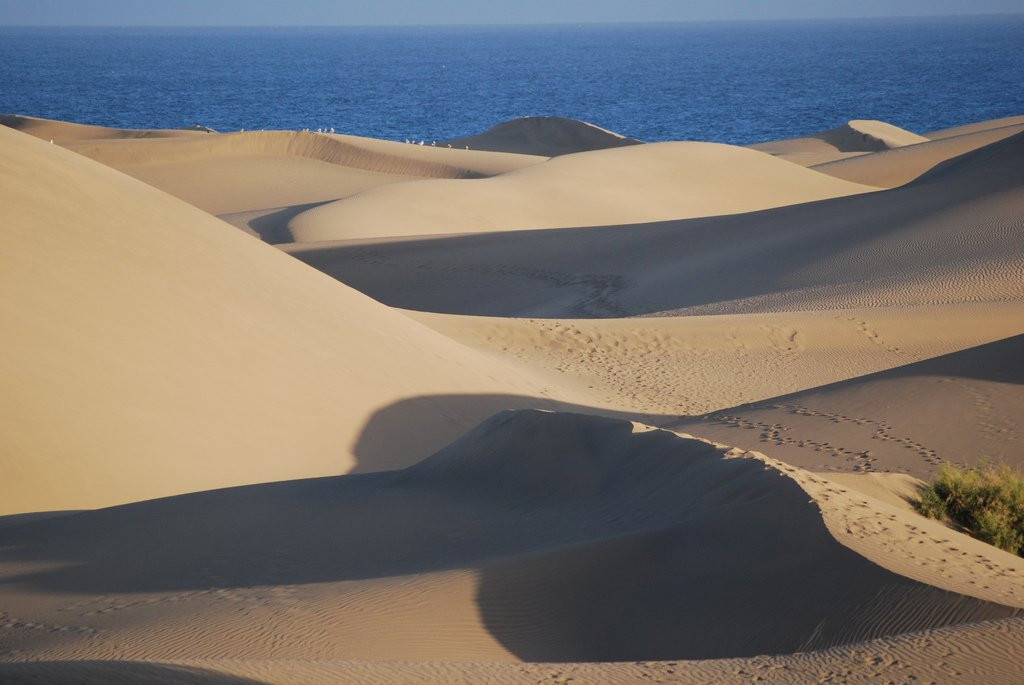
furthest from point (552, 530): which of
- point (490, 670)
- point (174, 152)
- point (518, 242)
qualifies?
point (174, 152)

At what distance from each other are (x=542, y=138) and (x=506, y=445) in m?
36.5

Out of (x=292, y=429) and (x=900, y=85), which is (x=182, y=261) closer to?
(x=292, y=429)

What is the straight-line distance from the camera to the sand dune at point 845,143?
4153cm

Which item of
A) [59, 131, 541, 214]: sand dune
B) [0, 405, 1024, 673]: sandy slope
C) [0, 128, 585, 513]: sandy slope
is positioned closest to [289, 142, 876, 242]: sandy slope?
[59, 131, 541, 214]: sand dune

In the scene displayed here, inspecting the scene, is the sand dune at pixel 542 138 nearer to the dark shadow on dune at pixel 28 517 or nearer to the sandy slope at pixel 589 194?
the sandy slope at pixel 589 194

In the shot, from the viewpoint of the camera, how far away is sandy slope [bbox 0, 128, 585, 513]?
7570 millimetres

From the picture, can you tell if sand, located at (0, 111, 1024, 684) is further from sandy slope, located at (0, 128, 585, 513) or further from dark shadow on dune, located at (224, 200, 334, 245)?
dark shadow on dune, located at (224, 200, 334, 245)

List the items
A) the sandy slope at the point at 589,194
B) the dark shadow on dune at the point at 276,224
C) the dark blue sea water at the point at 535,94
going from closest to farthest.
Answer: the dark shadow on dune at the point at 276,224 < the sandy slope at the point at 589,194 < the dark blue sea water at the point at 535,94

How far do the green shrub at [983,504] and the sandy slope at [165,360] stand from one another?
443cm

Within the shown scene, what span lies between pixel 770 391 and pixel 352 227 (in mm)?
13044

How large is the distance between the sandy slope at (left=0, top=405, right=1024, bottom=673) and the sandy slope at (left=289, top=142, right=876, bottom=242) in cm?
1670

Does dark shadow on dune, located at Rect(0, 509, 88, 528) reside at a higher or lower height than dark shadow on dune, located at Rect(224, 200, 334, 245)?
higher

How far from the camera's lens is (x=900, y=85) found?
9200 centimetres

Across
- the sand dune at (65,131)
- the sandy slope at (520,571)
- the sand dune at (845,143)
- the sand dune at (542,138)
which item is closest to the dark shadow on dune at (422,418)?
the sandy slope at (520,571)
